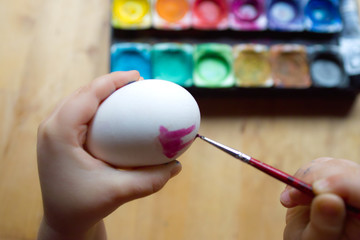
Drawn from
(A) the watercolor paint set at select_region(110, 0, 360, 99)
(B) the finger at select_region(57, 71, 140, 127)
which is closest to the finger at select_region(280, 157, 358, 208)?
(B) the finger at select_region(57, 71, 140, 127)

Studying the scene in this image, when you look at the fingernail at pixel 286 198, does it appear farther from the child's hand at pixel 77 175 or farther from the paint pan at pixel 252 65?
the paint pan at pixel 252 65

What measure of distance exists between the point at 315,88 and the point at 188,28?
1.69 feet

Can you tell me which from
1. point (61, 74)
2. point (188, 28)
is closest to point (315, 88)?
point (188, 28)

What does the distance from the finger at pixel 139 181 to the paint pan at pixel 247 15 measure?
2.50ft

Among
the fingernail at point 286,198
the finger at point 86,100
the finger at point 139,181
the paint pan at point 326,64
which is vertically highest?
the paint pan at point 326,64

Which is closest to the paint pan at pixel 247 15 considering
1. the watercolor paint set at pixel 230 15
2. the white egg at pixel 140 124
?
the watercolor paint set at pixel 230 15

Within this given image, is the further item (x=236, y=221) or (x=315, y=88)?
(x=315, y=88)

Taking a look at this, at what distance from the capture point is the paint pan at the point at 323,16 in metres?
1.17

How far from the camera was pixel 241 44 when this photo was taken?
45.6 inches

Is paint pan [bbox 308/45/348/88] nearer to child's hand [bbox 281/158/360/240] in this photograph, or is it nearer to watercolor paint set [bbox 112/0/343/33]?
watercolor paint set [bbox 112/0/343/33]

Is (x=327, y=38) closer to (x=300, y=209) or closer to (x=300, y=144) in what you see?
(x=300, y=144)

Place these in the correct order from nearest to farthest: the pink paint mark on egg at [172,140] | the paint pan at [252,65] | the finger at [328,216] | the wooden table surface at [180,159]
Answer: the finger at [328,216], the pink paint mark on egg at [172,140], the wooden table surface at [180,159], the paint pan at [252,65]

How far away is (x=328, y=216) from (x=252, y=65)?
2.50 ft

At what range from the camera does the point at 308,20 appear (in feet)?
3.88
